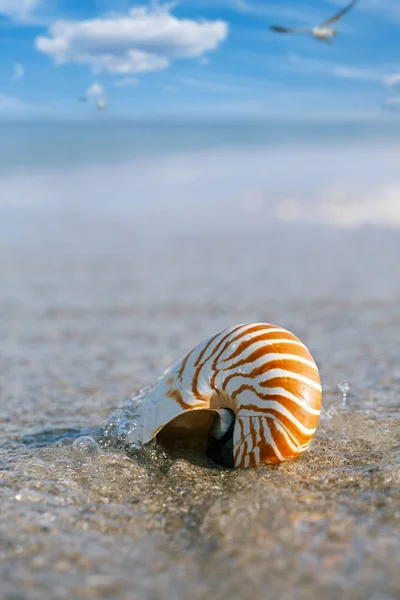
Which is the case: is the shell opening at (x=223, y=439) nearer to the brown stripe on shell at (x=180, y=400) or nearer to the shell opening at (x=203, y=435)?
the shell opening at (x=203, y=435)

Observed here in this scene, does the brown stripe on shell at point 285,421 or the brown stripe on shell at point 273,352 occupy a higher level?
the brown stripe on shell at point 273,352

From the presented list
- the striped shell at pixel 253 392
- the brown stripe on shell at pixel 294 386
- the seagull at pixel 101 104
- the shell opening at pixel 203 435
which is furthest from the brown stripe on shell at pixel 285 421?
the seagull at pixel 101 104

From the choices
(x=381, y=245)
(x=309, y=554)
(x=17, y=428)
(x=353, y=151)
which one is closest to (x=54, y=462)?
(x=17, y=428)

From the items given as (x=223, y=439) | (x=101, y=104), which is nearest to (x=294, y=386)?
(x=223, y=439)

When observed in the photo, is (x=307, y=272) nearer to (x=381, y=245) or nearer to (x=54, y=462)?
(x=381, y=245)

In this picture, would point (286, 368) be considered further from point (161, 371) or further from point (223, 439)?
point (161, 371)

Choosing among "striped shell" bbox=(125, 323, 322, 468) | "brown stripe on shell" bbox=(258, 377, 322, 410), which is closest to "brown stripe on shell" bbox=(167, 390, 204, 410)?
"striped shell" bbox=(125, 323, 322, 468)

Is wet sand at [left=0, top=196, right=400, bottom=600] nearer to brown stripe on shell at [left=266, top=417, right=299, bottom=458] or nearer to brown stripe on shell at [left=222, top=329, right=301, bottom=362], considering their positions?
brown stripe on shell at [left=266, top=417, right=299, bottom=458]
